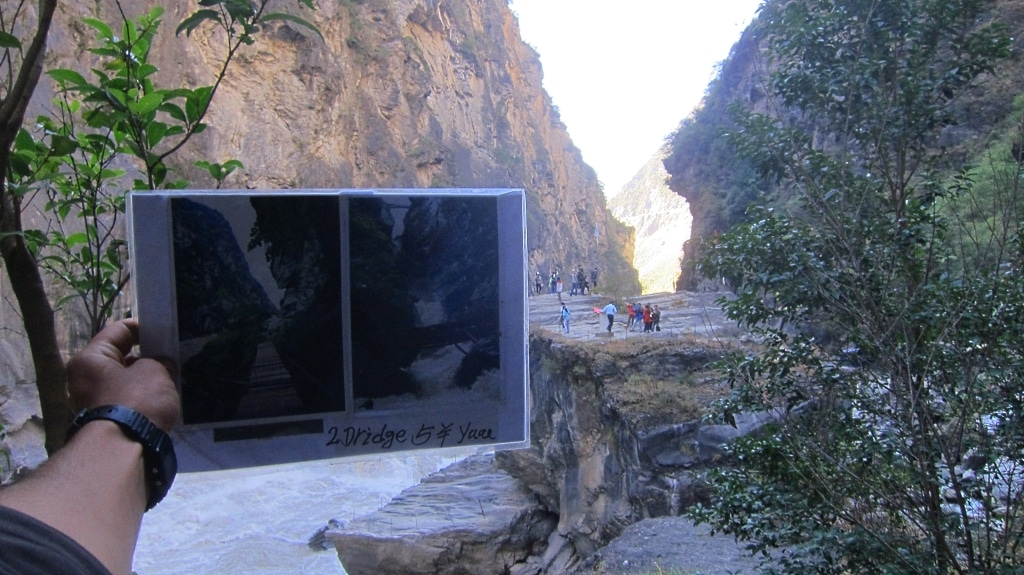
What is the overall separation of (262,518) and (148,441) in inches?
745

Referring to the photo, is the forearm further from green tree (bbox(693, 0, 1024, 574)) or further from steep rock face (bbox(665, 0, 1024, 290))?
steep rock face (bbox(665, 0, 1024, 290))

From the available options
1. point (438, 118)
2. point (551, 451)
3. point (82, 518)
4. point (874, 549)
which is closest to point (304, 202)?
point (82, 518)

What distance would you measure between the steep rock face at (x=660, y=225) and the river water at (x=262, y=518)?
959cm

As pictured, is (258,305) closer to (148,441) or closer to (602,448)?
(148,441)

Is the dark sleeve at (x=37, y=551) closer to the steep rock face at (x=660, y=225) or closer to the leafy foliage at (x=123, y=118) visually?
the leafy foliage at (x=123, y=118)

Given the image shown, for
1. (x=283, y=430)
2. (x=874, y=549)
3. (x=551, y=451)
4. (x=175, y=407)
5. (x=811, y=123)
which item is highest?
(x=811, y=123)

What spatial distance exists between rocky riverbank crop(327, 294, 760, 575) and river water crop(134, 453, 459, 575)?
1380 millimetres

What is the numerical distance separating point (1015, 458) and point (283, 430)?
2.83 meters

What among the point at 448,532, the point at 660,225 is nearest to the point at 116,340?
the point at 448,532

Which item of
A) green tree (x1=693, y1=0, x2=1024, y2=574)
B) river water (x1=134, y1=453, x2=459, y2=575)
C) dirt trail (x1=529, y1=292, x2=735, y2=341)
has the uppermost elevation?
green tree (x1=693, y1=0, x2=1024, y2=574)

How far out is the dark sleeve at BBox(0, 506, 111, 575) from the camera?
76 cm

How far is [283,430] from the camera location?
1.54 metres

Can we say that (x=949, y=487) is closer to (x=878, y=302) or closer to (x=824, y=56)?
(x=878, y=302)

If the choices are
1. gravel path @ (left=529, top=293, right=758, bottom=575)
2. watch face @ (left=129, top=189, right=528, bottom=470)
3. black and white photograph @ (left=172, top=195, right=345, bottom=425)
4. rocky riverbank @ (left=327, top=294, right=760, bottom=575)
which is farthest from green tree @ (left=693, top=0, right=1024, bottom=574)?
rocky riverbank @ (left=327, top=294, right=760, bottom=575)
